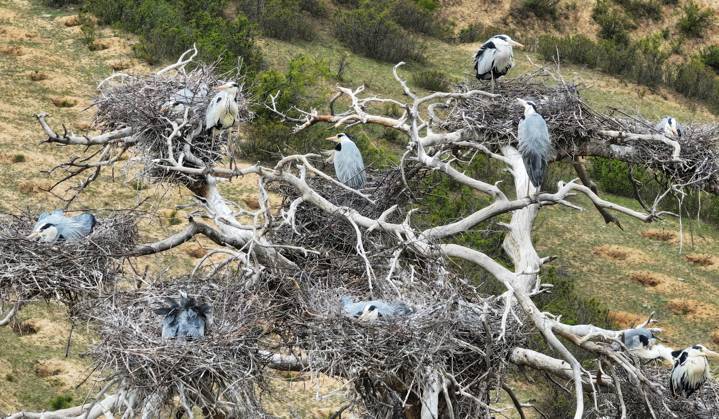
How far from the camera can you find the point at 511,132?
30.9ft

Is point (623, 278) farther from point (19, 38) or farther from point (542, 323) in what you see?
point (19, 38)

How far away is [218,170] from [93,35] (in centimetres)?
1251

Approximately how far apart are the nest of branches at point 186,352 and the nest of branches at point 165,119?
1403 millimetres

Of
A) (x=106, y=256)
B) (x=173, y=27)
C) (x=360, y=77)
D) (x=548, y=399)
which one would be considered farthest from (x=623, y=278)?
(x=106, y=256)

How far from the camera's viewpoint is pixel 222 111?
8.53 meters

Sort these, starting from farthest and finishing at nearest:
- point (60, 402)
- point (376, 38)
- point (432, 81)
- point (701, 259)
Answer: point (376, 38) < point (432, 81) < point (701, 259) < point (60, 402)

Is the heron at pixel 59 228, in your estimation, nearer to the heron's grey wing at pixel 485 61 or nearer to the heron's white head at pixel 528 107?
the heron's white head at pixel 528 107

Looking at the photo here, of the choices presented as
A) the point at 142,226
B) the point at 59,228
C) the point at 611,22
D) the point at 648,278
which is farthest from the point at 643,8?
the point at 59,228

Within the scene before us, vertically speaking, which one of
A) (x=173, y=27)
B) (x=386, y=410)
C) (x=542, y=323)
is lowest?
(x=173, y=27)

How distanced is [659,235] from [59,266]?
37.3 feet

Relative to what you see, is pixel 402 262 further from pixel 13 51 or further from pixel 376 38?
pixel 376 38

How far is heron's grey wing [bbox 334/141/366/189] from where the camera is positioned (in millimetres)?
9625

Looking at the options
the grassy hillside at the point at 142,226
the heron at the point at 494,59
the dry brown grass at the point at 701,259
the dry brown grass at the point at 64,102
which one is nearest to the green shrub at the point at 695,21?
the grassy hillside at the point at 142,226

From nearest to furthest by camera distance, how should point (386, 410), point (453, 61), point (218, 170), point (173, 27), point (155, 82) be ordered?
point (386, 410), point (218, 170), point (155, 82), point (173, 27), point (453, 61)
